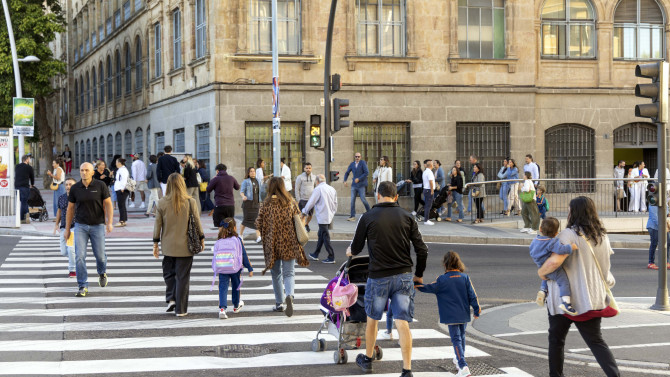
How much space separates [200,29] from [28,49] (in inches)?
630

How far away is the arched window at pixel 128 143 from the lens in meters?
40.9

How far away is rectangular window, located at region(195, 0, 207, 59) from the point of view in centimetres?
2756

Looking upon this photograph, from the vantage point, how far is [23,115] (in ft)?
92.6

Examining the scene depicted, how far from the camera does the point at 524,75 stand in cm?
2827

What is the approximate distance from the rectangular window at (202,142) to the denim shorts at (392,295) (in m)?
20.7

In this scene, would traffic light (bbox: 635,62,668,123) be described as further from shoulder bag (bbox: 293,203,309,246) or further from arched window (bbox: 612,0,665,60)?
arched window (bbox: 612,0,665,60)

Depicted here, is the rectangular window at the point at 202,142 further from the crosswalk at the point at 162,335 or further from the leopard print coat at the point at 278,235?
the leopard print coat at the point at 278,235

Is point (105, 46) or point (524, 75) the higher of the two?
point (105, 46)

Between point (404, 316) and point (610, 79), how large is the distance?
2403cm

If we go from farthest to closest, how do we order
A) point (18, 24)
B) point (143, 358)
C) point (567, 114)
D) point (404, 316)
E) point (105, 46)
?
point (105, 46) → point (18, 24) → point (567, 114) → point (143, 358) → point (404, 316)

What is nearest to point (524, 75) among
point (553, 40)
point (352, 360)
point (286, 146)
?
point (553, 40)

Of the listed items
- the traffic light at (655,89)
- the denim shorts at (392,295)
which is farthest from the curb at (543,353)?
the traffic light at (655,89)

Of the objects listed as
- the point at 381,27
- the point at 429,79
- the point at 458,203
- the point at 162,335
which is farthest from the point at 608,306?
the point at 381,27

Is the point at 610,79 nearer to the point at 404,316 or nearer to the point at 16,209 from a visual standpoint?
the point at 16,209
